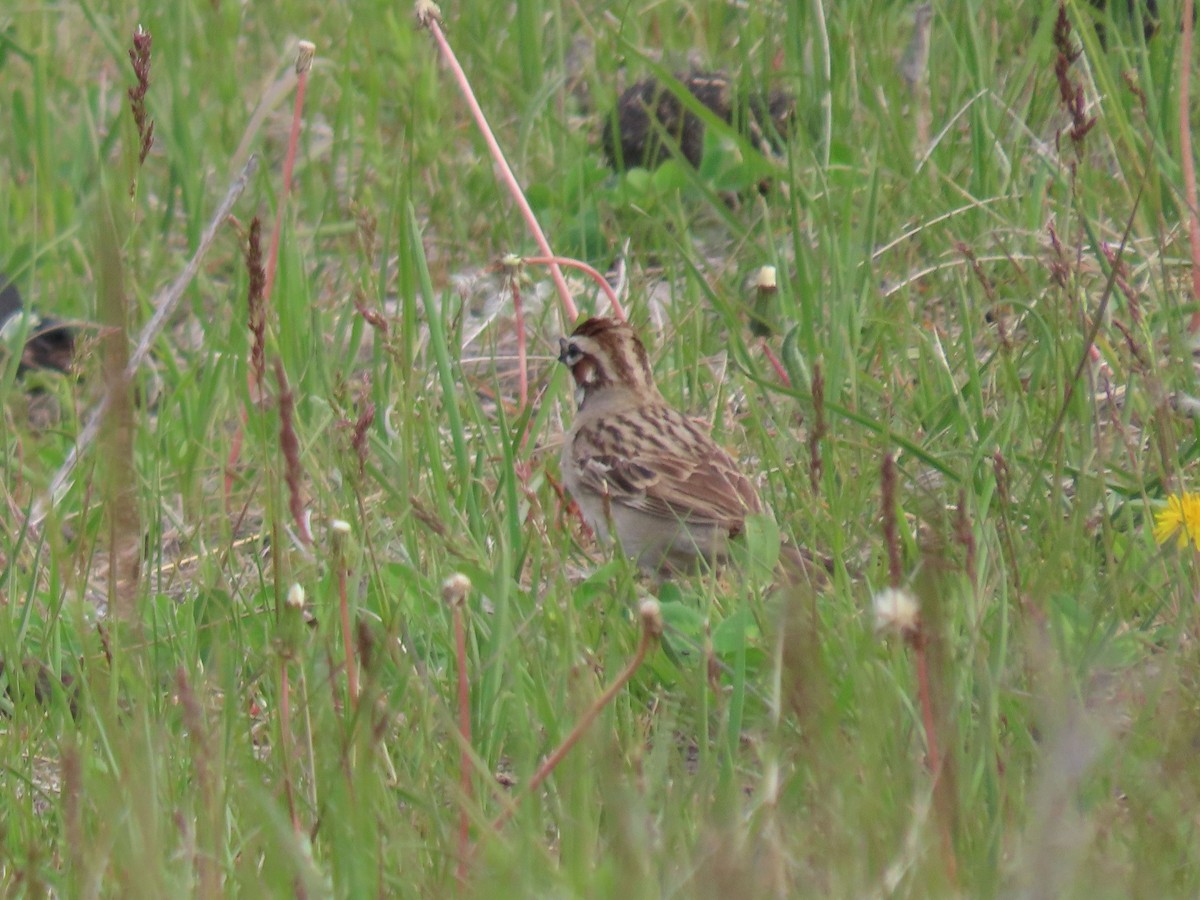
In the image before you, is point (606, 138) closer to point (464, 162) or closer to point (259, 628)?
point (464, 162)

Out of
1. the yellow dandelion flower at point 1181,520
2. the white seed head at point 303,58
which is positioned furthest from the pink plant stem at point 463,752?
the white seed head at point 303,58

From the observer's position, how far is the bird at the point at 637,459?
17.0ft

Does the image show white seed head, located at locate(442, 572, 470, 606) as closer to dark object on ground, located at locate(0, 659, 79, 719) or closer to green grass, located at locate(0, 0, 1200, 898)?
green grass, located at locate(0, 0, 1200, 898)

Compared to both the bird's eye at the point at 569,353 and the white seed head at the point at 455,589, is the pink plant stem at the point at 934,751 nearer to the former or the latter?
the white seed head at the point at 455,589

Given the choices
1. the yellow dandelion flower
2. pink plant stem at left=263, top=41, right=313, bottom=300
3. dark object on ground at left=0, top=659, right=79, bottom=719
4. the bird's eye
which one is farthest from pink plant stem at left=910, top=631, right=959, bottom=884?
the bird's eye

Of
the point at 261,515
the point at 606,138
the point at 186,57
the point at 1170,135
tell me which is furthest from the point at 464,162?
the point at 1170,135

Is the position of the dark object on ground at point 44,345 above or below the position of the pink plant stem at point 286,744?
below

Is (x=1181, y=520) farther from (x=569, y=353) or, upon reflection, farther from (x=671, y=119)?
(x=671, y=119)

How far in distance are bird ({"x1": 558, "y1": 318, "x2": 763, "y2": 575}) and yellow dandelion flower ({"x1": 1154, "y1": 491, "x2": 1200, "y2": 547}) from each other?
134cm

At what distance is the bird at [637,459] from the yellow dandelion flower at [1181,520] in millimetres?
1344

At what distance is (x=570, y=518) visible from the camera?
17.4 feet

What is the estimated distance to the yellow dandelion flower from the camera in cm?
376

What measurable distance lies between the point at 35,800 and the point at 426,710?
3.94 ft

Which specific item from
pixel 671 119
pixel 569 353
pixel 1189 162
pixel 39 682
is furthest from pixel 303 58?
pixel 671 119
